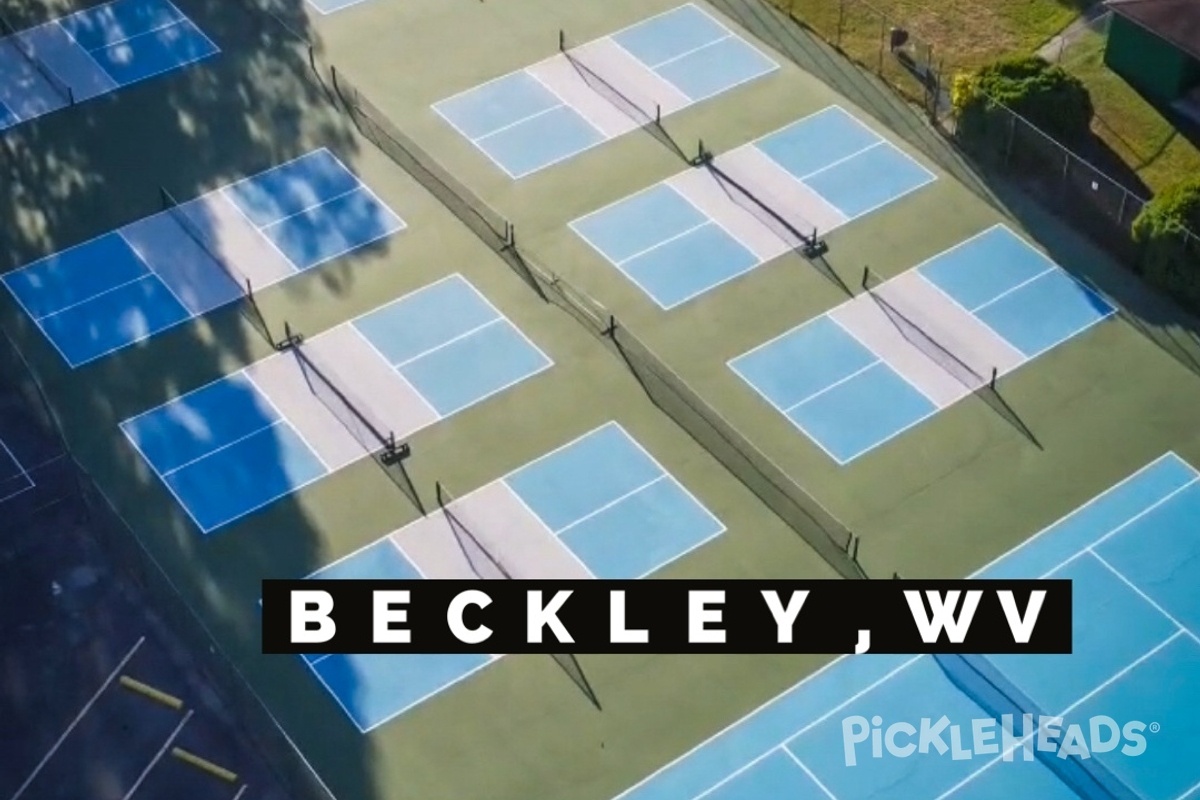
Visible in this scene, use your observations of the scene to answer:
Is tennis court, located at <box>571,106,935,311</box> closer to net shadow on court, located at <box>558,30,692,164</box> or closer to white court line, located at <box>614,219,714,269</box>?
white court line, located at <box>614,219,714,269</box>

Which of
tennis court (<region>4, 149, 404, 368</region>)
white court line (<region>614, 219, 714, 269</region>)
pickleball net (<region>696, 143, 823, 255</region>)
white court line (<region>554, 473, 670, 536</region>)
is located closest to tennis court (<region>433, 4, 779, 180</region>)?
pickleball net (<region>696, 143, 823, 255</region>)

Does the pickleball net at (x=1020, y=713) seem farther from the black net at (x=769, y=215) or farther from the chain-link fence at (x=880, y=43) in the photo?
the chain-link fence at (x=880, y=43)

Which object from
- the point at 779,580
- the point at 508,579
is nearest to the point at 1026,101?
the point at 779,580

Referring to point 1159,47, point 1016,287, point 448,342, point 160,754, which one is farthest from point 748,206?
point 160,754

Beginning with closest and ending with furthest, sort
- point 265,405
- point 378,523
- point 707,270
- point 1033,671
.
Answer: point 1033,671
point 378,523
point 265,405
point 707,270

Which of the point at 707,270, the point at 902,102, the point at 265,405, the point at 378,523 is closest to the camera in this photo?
the point at 378,523

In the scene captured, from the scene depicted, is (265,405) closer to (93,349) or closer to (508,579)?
(93,349)

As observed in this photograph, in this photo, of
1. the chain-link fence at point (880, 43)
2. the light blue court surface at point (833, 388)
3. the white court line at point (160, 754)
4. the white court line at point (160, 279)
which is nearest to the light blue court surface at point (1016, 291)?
the light blue court surface at point (833, 388)

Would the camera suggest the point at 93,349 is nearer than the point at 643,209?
Yes
